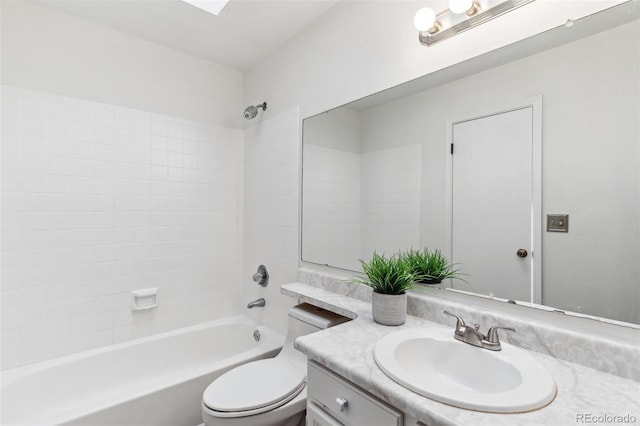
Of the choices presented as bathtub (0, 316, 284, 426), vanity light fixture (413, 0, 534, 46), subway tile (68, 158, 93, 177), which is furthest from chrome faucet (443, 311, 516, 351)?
subway tile (68, 158, 93, 177)

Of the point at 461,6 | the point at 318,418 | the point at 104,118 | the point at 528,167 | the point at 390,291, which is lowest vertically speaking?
the point at 318,418

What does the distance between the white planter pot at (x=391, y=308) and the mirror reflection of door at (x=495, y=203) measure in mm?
248

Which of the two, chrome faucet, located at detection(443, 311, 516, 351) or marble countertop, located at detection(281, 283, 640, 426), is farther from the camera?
chrome faucet, located at detection(443, 311, 516, 351)

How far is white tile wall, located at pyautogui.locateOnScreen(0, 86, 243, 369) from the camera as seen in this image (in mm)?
1740

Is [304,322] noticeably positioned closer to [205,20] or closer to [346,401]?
[346,401]

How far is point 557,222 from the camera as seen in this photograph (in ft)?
3.30

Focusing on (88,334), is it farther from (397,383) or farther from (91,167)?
(397,383)

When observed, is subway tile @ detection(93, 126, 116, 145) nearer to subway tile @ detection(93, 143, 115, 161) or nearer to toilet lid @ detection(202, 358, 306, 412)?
subway tile @ detection(93, 143, 115, 161)

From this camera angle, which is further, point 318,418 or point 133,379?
point 133,379

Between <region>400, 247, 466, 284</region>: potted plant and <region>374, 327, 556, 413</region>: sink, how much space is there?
8.9 inches

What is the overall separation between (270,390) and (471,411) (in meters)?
0.99

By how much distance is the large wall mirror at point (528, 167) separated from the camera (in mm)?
899

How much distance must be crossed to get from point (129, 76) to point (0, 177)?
0.94 m

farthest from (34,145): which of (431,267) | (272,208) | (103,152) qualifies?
(431,267)
